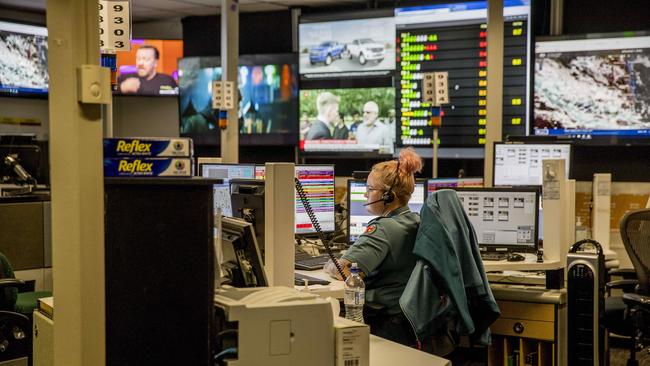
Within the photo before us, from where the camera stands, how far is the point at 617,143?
18.8 feet

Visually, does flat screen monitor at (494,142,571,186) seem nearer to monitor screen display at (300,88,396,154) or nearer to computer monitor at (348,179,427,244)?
computer monitor at (348,179,427,244)

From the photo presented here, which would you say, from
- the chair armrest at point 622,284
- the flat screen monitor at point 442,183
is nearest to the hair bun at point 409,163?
the flat screen monitor at point 442,183

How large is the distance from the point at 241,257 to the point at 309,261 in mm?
1565

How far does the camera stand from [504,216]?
165 inches

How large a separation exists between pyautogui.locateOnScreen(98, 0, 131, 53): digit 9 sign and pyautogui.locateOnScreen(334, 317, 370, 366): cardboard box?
1.93 meters

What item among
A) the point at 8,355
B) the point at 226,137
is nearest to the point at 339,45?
the point at 226,137

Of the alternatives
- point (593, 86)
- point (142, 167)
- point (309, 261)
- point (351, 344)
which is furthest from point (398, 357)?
point (593, 86)

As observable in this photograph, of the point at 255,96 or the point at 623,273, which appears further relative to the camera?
the point at 255,96

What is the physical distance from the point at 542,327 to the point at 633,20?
3373mm

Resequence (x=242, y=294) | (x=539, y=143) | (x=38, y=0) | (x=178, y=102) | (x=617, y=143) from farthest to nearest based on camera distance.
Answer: (x=178, y=102) → (x=38, y=0) → (x=617, y=143) → (x=539, y=143) → (x=242, y=294)

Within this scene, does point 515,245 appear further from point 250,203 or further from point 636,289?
point 250,203

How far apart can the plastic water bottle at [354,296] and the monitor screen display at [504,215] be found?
1363 millimetres

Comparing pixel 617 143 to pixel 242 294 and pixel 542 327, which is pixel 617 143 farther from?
pixel 242 294

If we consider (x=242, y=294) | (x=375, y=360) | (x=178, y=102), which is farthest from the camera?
(x=178, y=102)
